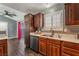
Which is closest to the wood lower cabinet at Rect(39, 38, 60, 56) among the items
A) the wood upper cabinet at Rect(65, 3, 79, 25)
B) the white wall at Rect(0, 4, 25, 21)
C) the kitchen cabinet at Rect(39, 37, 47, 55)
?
the kitchen cabinet at Rect(39, 37, 47, 55)

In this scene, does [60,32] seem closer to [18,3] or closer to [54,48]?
[54,48]

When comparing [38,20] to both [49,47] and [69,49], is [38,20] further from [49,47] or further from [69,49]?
[69,49]

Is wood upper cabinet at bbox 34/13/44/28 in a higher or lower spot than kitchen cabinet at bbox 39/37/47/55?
higher

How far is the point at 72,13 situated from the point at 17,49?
4.09ft

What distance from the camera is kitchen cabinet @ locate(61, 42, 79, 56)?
2.10 metres

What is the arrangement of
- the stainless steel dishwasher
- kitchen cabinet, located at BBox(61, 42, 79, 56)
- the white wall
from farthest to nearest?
the stainless steel dishwasher → the white wall → kitchen cabinet, located at BBox(61, 42, 79, 56)

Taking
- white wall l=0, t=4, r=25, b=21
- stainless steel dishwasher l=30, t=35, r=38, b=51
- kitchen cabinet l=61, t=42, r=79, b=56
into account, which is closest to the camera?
kitchen cabinet l=61, t=42, r=79, b=56

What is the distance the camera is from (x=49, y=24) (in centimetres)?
227

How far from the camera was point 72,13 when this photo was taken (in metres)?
2.22

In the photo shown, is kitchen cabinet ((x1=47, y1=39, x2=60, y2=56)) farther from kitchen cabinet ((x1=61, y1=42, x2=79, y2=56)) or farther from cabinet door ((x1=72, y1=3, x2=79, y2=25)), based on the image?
cabinet door ((x1=72, y1=3, x2=79, y2=25))

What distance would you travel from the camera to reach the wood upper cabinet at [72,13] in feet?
7.19

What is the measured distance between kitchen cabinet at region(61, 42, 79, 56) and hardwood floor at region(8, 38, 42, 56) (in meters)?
0.65

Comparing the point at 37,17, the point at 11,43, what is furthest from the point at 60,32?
the point at 11,43

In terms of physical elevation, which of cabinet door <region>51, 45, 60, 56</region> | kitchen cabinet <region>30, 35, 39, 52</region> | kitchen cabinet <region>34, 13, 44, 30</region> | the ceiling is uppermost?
the ceiling
